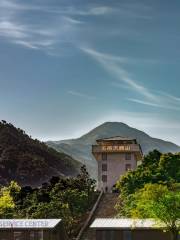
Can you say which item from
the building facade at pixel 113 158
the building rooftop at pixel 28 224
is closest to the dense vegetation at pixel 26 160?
the building facade at pixel 113 158

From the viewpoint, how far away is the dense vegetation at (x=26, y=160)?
474 feet

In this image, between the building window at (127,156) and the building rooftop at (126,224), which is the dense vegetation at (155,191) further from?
the building window at (127,156)

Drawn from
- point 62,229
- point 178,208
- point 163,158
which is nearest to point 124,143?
point 163,158

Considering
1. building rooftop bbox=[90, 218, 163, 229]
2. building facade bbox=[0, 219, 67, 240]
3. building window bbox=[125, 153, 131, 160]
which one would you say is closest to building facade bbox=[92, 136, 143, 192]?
building window bbox=[125, 153, 131, 160]

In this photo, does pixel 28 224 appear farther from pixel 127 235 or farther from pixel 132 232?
pixel 132 232

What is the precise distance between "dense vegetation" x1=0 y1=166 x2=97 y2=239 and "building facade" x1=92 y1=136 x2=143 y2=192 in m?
25.5

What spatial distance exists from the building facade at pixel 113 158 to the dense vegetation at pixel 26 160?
37.0 metres

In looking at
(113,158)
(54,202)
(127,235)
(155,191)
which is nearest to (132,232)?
(127,235)

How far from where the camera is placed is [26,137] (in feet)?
543

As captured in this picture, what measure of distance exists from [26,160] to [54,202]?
80.9m

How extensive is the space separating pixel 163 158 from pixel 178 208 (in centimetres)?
2816

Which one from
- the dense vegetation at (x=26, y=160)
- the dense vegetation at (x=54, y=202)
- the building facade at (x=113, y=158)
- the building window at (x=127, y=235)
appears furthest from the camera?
the dense vegetation at (x=26, y=160)

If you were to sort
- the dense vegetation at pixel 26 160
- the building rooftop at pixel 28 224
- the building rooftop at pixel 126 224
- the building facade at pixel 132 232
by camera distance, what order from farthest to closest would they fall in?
1. the dense vegetation at pixel 26 160
2. the building rooftop at pixel 28 224
3. the building rooftop at pixel 126 224
4. the building facade at pixel 132 232

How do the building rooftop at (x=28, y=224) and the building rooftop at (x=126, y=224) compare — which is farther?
the building rooftop at (x=28, y=224)
